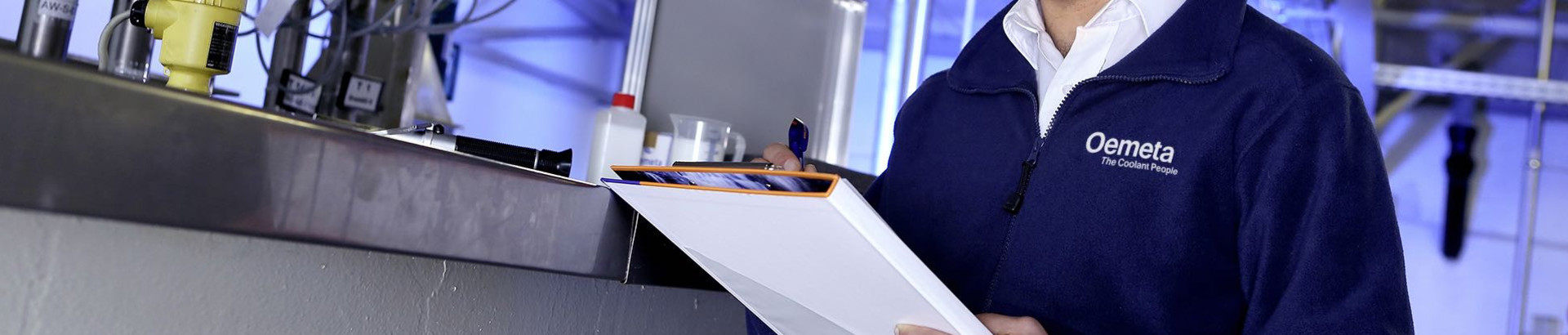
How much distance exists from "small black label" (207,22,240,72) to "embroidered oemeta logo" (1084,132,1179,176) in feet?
2.16

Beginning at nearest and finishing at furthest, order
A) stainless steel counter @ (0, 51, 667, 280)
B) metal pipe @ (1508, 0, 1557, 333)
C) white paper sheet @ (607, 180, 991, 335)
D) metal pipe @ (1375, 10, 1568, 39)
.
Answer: stainless steel counter @ (0, 51, 667, 280)
white paper sheet @ (607, 180, 991, 335)
metal pipe @ (1375, 10, 1568, 39)
metal pipe @ (1508, 0, 1557, 333)

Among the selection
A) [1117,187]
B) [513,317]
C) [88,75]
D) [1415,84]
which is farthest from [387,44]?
[1415,84]

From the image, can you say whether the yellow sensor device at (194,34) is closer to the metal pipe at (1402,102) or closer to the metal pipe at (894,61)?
the metal pipe at (894,61)

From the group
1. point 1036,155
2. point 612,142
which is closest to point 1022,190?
point 1036,155

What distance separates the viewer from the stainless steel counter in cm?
52

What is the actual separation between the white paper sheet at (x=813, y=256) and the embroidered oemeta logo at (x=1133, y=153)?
0.89 feet

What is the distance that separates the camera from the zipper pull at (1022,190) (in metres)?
1.05

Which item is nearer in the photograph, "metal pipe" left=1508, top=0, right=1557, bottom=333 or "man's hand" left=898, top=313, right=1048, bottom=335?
"man's hand" left=898, top=313, right=1048, bottom=335

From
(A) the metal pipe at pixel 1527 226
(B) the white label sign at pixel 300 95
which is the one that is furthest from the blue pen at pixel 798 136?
(A) the metal pipe at pixel 1527 226

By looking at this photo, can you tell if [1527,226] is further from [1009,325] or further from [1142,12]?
[1009,325]

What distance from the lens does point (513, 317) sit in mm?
1146

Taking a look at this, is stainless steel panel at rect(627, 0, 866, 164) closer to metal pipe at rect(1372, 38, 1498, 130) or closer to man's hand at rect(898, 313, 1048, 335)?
man's hand at rect(898, 313, 1048, 335)

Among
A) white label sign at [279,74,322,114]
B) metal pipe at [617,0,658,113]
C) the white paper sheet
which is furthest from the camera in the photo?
white label sign at [279,74,322,114]

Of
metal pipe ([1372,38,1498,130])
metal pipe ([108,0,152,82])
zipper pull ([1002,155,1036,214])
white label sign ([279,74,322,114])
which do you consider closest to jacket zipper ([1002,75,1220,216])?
zipper pull ([1002,155,1036,214])
